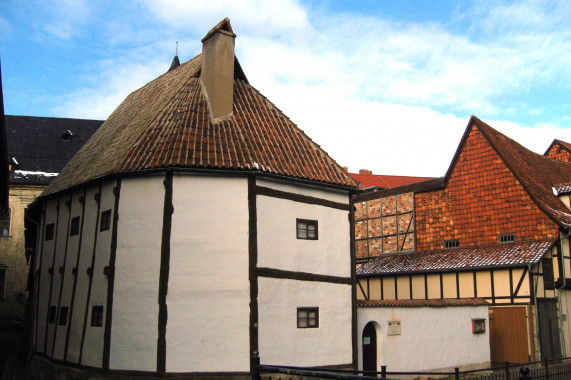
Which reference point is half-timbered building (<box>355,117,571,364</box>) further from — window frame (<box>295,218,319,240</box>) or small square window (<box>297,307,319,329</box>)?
window frame (<box>295,218,319,240</box>)

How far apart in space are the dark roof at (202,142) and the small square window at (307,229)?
47.9 inches

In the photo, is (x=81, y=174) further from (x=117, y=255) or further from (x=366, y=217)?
(x=366, y=217)

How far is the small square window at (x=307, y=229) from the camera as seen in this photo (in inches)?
602

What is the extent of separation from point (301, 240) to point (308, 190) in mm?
1481

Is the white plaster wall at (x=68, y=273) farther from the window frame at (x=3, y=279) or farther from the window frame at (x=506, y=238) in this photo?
the window frame at (x=3, y=279)

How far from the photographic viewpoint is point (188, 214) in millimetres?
13844

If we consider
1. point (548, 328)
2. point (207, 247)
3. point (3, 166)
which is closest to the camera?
point (3, 166)

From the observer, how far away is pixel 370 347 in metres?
16.6

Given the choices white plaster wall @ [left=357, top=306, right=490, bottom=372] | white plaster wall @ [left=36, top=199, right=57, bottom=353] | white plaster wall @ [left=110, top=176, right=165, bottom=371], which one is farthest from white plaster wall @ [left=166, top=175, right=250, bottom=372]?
white plaster wall @ [left=36, top=199, right=57, bottom=353]

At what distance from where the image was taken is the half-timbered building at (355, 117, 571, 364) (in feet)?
68.5

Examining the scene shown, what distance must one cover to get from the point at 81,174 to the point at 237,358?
789 centimetres

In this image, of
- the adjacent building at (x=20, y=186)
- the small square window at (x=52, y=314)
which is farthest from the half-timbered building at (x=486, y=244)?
the adjacent building at (x=20, y=186)

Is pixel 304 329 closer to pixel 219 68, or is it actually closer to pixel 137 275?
pixel 137 275

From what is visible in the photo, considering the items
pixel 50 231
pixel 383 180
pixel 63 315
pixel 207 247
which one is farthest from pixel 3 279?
pixel 383 180
